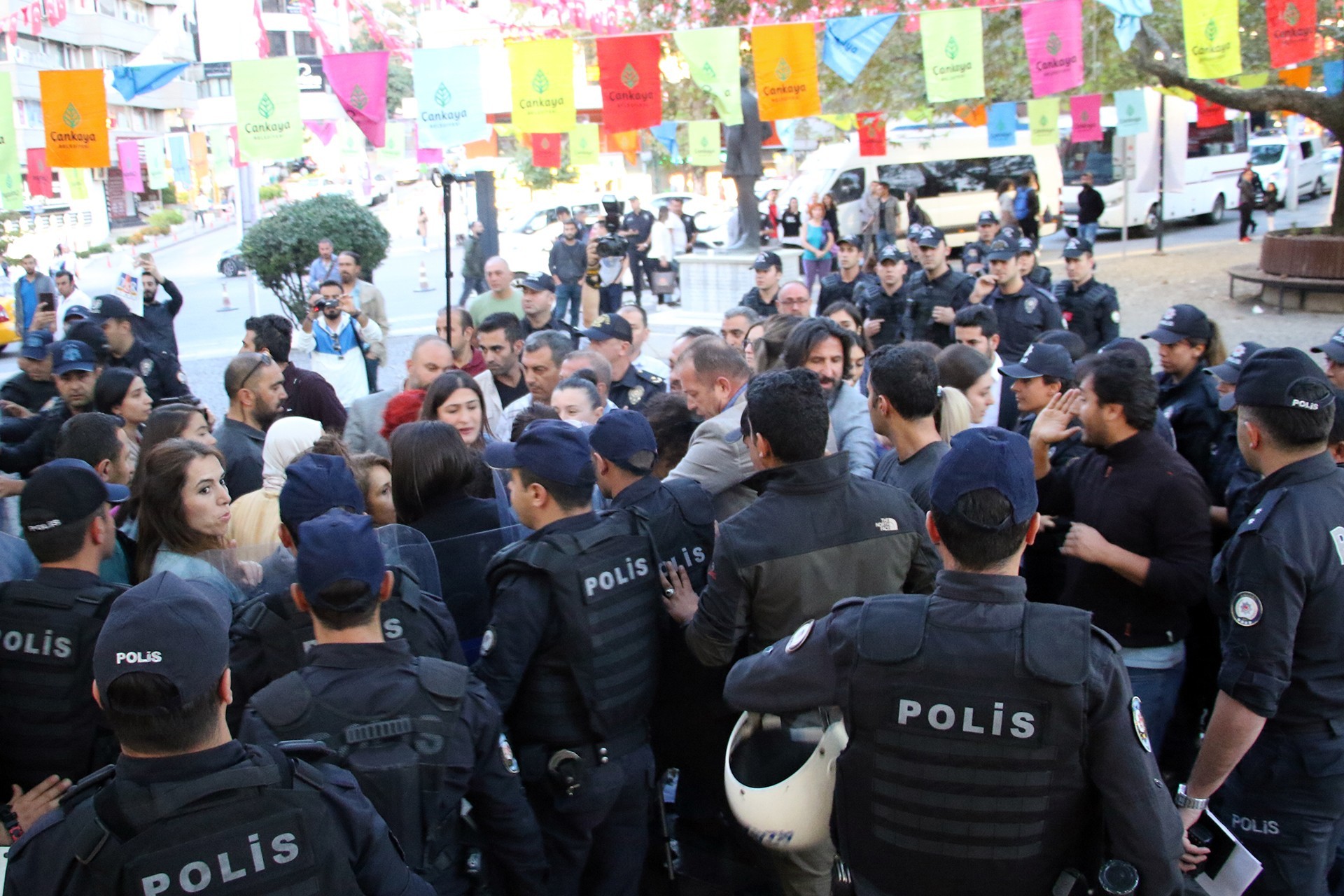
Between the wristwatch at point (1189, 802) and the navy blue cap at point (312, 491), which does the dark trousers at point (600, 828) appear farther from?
the wristwatch at point (1189, 802)

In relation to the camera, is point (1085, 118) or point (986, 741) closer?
point (986, 741)

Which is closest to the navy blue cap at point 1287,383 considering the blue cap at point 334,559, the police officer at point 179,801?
the blue cap at point 334,559

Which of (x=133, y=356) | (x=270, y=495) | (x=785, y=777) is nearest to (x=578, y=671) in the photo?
(x=785, y=777)

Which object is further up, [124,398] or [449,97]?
[449,97]

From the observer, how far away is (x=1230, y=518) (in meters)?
3.68

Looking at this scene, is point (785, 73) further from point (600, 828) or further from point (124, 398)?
point (600, 828)

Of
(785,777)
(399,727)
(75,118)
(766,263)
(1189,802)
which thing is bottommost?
(1189,802)

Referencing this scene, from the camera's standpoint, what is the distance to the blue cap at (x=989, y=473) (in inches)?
89.7

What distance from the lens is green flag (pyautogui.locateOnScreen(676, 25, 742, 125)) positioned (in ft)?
35.0

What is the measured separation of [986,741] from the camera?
2184 mm

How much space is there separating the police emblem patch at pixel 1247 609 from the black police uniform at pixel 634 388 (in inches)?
151

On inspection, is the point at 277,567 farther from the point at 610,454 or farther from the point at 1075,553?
the point at 1075,553

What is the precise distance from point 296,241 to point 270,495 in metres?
12.3

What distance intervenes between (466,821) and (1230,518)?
2679 mm
